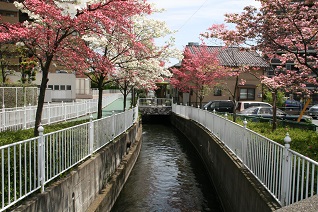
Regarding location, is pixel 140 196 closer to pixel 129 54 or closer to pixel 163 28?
pixel 129 54

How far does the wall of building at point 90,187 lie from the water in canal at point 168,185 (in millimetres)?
535

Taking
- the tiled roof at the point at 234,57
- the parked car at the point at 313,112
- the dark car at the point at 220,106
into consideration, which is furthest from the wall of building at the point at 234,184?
the parked car at the point at 313,112

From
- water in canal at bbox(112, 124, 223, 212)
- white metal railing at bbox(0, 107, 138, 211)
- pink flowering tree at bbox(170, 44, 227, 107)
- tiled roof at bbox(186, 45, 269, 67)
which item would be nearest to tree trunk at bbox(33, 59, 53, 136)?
white metal railing at bbox(0, 107, 138, 211)

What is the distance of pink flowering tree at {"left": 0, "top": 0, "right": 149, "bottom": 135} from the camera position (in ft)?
22.0

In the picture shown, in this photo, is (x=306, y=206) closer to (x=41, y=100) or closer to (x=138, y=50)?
(x=41, y=100)

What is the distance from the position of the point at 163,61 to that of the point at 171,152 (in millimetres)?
5260

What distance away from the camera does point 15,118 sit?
1202 cm

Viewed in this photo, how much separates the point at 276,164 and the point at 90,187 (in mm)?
3859

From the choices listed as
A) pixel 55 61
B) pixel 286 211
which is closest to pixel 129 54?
pixel 55 61

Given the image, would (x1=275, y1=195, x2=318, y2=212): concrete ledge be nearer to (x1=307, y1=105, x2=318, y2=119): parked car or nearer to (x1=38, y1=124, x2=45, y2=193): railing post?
(x1=38, y1=124, x2=45, y2=193): railing post

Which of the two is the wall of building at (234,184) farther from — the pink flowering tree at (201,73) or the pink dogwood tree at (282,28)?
the pink flowering tree at (201,73)

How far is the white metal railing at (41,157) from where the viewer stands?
4353 millimetres

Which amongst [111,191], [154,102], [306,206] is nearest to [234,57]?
[111,191]

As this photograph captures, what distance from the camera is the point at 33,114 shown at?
43.7 ft
